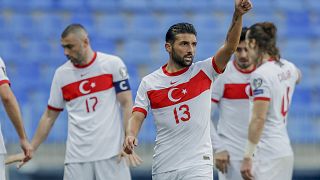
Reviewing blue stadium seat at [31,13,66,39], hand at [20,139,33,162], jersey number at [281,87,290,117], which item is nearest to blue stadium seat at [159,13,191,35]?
blue stadium seat at [31,13,66,39]

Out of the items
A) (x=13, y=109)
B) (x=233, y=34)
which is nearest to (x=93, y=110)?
(x=13, y=109)

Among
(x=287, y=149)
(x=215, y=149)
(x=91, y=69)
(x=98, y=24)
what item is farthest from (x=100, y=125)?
(x=98, y=24)

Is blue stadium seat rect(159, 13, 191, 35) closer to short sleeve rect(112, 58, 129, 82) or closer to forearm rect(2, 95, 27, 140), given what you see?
short sleeve rect(112, 58, 129, 82)

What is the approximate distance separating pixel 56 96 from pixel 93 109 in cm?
49

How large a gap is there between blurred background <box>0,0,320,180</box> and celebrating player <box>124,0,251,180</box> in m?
7.84

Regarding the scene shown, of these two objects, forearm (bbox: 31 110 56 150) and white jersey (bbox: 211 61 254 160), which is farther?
forearm (bbox: 31 110 56 150)

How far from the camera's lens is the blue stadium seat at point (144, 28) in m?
18.1

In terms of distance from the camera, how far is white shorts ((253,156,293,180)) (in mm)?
8500

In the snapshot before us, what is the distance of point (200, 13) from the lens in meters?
18.6

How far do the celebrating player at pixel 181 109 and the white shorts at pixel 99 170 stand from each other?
47.7 inches

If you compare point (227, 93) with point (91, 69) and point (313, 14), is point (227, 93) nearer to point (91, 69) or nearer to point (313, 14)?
point (91, 69)

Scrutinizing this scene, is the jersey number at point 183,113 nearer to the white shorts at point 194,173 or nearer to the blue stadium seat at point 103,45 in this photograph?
the white shorts at point 194,173

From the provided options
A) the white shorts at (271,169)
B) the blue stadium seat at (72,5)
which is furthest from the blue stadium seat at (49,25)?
the white shorts at (271,169)

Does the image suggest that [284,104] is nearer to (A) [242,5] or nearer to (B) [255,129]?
(B) [255,129]
